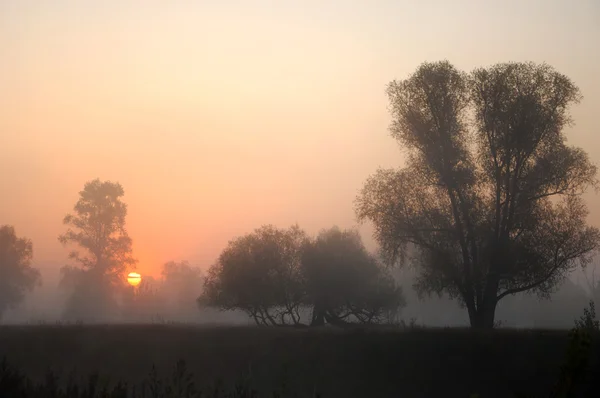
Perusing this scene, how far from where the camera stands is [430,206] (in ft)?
114

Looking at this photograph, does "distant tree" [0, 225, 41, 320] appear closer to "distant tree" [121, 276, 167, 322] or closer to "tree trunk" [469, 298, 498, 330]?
"distant tree" [121, 276, 167, 322]

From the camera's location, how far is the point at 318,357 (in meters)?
27.2

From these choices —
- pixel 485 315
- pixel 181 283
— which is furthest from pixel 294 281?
pixel 181 283

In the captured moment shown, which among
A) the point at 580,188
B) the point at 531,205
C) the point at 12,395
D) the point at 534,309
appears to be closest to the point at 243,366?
the point at 12,395

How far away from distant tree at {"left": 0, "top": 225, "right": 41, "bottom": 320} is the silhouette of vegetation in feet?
169

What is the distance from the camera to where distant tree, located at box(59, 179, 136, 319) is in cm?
7562

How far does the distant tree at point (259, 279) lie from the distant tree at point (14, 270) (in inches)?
2027

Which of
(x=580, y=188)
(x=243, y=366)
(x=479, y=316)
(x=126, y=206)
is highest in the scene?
(x=126, y=206)

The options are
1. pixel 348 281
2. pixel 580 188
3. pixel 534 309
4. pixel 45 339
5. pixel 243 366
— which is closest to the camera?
pixel 243 366

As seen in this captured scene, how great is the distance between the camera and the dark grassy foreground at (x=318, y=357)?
2525 cm

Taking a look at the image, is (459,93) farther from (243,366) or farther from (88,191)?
(88,191)

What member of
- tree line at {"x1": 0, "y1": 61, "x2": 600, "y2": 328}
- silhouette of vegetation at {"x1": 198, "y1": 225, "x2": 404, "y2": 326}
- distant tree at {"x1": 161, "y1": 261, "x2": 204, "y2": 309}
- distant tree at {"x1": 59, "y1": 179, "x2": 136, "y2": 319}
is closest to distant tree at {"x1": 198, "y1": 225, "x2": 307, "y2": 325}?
silhouette of vegetation at {"x1": 198, "y1": 225, "x2": 404, "y2": 326}

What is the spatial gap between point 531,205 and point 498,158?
10.7ft

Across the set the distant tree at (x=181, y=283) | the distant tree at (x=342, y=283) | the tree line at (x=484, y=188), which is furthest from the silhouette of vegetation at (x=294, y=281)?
the distant tree at (x=181, y=283)
